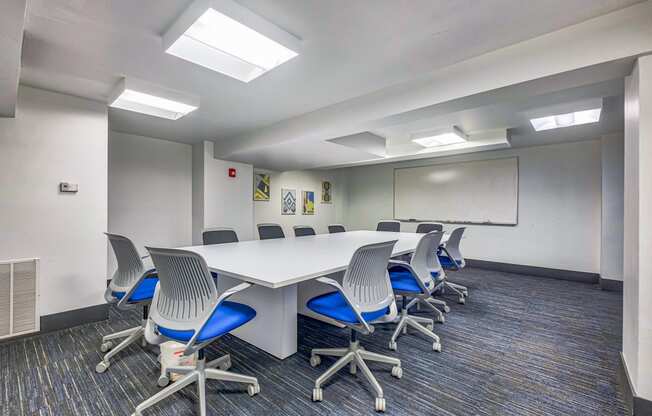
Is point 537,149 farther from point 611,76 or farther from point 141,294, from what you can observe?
point 141,294

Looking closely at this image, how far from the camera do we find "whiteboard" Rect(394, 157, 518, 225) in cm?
556

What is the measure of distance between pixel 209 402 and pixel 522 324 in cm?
312

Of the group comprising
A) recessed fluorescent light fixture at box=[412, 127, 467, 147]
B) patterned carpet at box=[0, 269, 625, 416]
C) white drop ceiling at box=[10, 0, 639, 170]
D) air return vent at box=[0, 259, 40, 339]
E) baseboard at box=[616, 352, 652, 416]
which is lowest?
patterned carpet at box=[0, 269, 625, 416]

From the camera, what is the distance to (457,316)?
3.21m

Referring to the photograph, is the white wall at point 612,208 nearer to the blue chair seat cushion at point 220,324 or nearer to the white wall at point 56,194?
the blue chair seat cushion at point 220,324

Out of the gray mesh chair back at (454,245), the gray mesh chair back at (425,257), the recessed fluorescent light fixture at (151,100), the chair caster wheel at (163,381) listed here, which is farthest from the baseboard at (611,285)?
the recessed fluorescent light fixture at (151,100)

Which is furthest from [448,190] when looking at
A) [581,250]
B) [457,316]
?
[457,316]

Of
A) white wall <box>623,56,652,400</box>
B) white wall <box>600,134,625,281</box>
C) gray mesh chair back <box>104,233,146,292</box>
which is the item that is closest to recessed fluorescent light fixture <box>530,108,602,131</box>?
white wall <box>600,134,625,281</box>

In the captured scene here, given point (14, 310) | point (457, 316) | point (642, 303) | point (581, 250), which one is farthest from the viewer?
point (581, 250)

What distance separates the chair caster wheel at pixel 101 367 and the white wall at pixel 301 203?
4.26 m

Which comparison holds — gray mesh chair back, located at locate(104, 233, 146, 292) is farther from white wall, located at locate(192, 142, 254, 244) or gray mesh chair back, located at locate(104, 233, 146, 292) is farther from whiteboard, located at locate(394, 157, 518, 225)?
whiteboard, located at locate(394, 157, 518, 225)

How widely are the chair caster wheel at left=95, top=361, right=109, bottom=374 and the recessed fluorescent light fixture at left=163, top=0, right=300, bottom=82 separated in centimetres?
234

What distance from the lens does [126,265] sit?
220cm

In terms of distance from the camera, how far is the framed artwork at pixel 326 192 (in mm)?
7906
